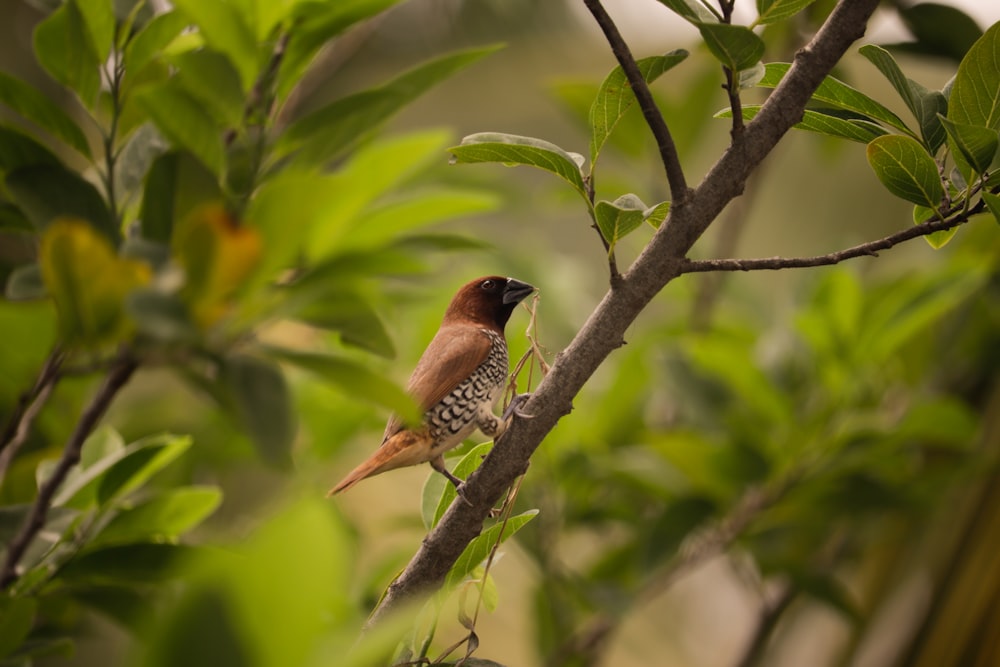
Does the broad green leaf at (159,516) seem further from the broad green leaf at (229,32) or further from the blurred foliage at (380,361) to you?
the broad green leaf at (229,32)

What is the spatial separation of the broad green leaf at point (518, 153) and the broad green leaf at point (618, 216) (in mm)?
15

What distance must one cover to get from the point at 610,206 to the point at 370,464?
0.92 ft

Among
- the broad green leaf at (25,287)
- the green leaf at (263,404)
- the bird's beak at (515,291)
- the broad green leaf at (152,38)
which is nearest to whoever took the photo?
the green leaf at (263,404)

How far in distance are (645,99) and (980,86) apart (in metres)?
0.22

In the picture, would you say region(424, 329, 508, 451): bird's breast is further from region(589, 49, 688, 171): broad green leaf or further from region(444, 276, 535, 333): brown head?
region(589, 49, 688, 171): broad green leaf

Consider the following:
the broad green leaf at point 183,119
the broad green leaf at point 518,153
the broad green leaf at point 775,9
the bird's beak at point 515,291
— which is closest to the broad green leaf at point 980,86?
the broad green leaf at point 775,9

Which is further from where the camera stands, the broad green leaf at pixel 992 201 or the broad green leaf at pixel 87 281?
the broad green leaf at pixel 992 201

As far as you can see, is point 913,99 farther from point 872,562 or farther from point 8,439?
point 872,562

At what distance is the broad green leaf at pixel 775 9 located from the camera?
1.67 ft

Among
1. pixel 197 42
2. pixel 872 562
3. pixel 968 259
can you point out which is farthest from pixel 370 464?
pixel 872 562

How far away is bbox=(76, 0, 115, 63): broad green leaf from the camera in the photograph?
55 cm

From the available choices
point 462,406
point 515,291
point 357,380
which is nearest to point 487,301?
point 515,291

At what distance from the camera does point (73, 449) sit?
0.48 meters

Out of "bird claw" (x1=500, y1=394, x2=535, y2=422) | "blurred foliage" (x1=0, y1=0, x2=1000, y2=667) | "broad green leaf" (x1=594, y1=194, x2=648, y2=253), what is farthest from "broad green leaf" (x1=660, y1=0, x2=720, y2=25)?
"bird claw" (x1=500, y1=394, x2=535, y2=422)
